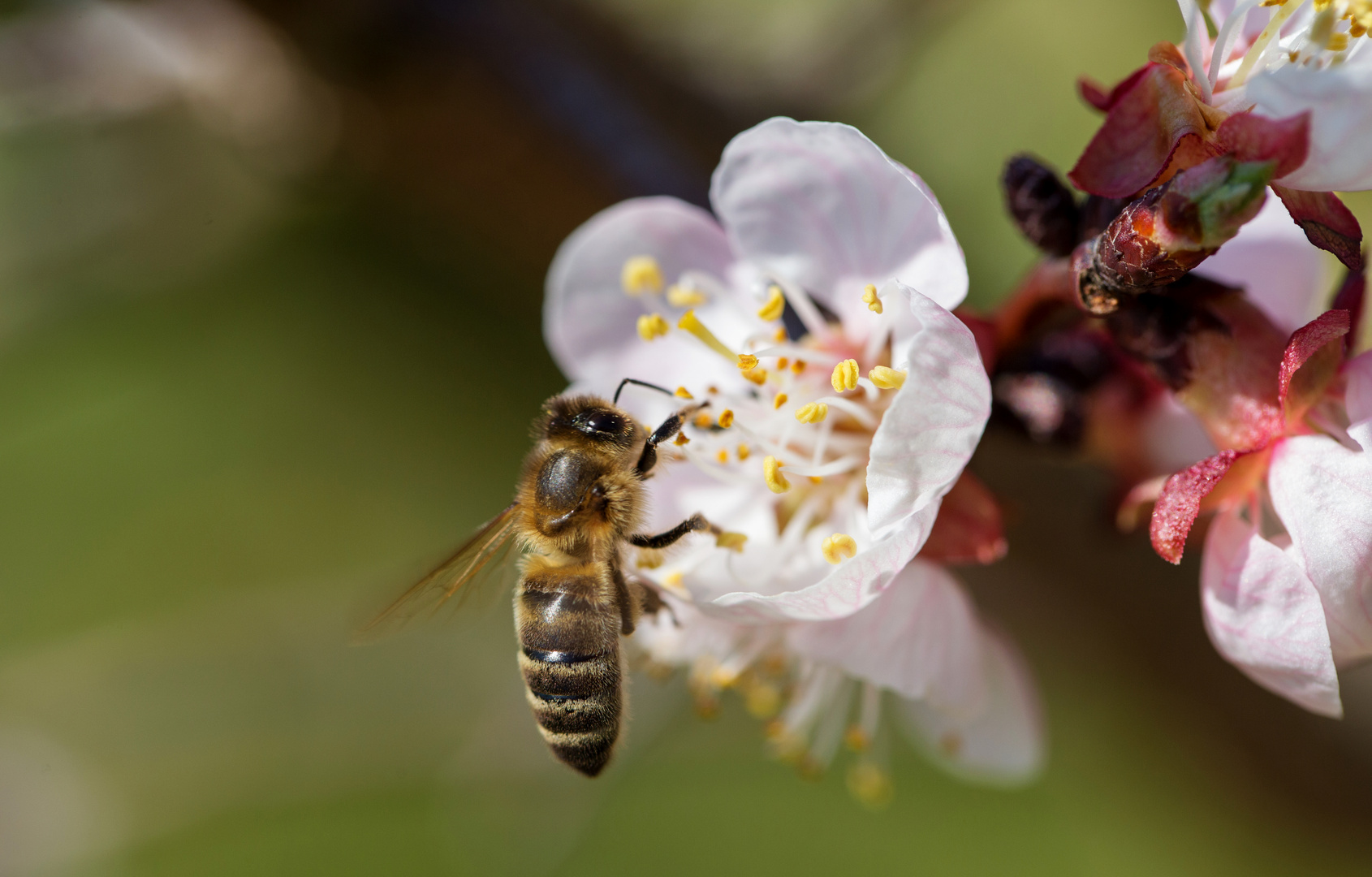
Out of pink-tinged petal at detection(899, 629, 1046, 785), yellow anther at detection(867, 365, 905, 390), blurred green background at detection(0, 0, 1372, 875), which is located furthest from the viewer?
blurred green background at detection(0, 0, 1372, 875)

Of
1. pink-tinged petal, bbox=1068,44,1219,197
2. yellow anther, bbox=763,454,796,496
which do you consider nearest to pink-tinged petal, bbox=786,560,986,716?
yellow anther, bbox=763,454,796,496

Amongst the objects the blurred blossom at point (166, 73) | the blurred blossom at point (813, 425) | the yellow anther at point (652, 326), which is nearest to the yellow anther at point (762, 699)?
the blurred blossom at point (813, 425)

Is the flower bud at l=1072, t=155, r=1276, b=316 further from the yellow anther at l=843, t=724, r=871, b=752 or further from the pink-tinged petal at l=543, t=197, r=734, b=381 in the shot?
the yellow anther at l=843, t=724, r=871, b=752

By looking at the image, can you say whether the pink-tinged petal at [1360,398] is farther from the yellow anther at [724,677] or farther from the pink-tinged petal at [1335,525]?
the yellow anther at [724,677]

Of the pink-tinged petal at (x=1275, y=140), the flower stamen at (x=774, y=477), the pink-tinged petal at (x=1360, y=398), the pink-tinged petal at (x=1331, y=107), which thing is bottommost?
the flower stamen at (x=774, y=477)

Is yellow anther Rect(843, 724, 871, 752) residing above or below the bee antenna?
below

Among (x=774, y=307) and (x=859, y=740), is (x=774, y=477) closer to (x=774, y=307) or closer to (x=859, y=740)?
(x=774, y=307)
